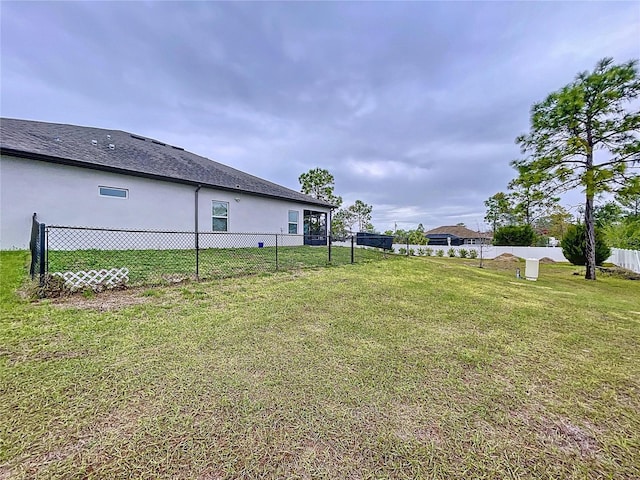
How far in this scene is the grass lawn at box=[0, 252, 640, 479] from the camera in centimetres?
139

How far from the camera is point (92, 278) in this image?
15.3 ft

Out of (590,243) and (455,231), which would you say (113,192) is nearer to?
(590,243)

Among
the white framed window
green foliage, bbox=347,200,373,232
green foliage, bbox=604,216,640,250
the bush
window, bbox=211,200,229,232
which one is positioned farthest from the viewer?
green foliage, bbox=347,200,373,232

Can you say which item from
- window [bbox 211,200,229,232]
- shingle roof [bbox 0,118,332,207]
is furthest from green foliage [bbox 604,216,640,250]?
window [bbox 211,200,229,232]

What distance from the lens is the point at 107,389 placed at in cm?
195

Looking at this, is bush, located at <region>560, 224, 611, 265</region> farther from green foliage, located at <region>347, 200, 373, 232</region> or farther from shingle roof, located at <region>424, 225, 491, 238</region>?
shingle roof, located at <region>424, 225, 491, 238</region>

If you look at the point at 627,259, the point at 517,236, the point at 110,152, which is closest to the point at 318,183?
the point at 517,236

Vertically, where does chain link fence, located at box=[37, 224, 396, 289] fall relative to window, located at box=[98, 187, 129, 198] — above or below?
below

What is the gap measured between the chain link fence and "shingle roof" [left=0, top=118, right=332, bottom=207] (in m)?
2.05

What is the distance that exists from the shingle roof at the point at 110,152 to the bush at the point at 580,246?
1542 centimetres

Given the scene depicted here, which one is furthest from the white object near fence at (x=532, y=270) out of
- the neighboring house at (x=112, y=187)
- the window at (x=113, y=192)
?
the window at (x=113, y=192)

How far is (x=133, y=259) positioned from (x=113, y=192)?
2764 millimetres

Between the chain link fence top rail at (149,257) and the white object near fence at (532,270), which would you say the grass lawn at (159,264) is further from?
the white object near fence at (532,270)

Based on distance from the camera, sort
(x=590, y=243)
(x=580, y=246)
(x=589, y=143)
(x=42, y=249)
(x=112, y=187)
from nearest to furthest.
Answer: (x=42, y=249)
(x=112, y=187)
(x=589, y=143)
(x=590, y=243)
(x=580, y=246)
